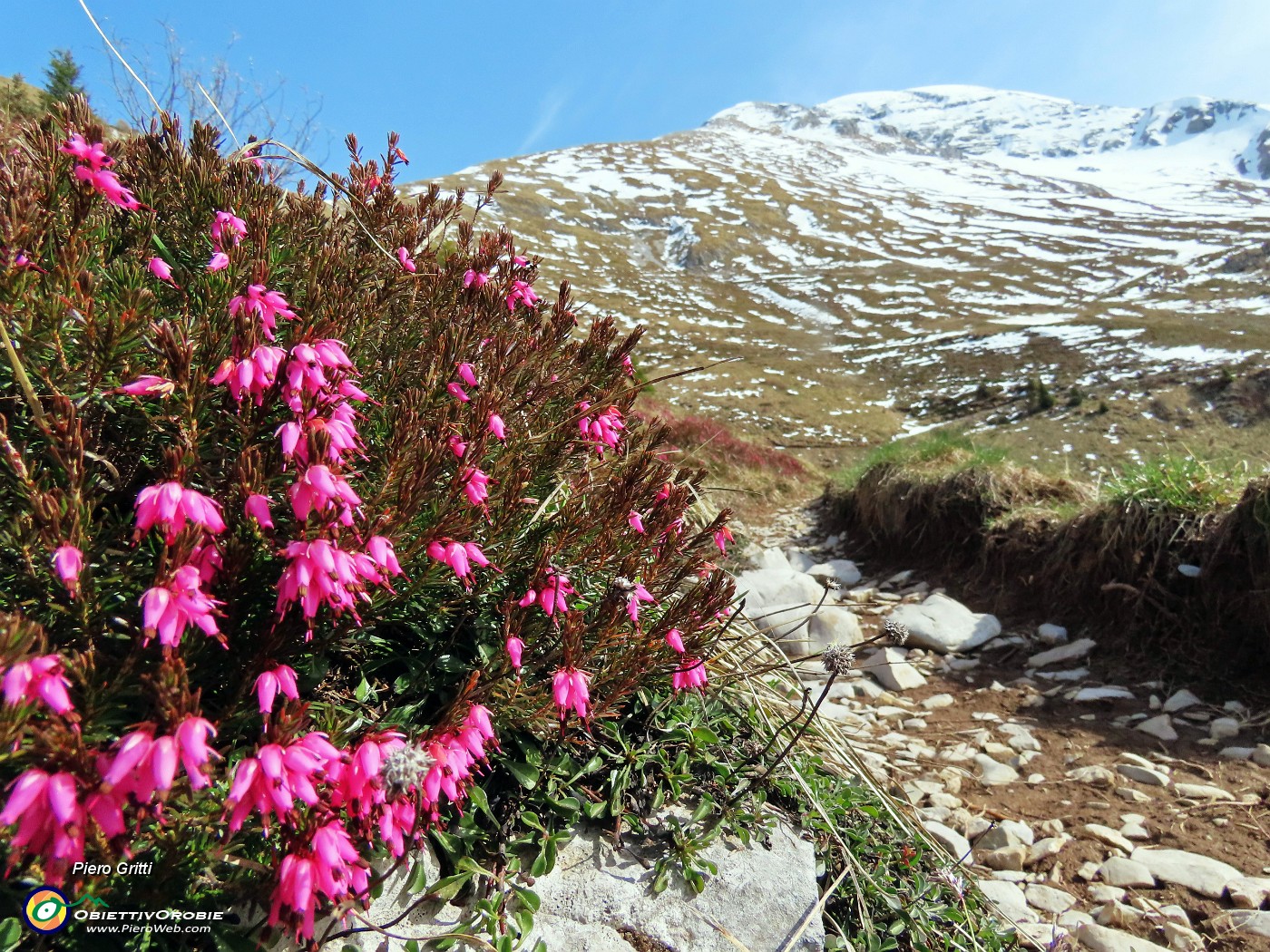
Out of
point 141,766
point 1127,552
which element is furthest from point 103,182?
point 1127,552

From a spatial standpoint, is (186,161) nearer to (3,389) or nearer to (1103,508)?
(3,389)

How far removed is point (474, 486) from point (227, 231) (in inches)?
42.3

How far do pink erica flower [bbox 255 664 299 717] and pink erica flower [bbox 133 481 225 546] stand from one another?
0.31 metres

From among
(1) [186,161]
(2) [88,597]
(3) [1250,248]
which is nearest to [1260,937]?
(2) [88,597]

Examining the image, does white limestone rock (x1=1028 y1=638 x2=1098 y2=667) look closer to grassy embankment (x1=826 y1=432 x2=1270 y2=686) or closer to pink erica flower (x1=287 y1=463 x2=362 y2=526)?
grassy embankment (x1=826 y1=432 x2=1270 y2=686)

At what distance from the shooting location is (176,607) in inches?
45.3

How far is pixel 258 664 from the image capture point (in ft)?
4.39

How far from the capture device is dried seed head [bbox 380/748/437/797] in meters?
1.20

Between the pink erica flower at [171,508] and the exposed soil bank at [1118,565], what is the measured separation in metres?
4.96

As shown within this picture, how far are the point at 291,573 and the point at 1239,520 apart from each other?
16.6 feet

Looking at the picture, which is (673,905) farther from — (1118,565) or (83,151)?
(1118,565)

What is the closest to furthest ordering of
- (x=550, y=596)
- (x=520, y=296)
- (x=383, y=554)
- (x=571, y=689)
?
1. (x=383, y=554)
2. (x=571, y=689)
3. (x=550, y=596)
4. (x=520, y=296)

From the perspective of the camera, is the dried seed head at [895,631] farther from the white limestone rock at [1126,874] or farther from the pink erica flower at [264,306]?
the pink erica flower at [264,306]

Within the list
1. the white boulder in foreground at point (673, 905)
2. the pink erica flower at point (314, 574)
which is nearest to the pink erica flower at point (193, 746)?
the pink erica flower at point (314, 574)
